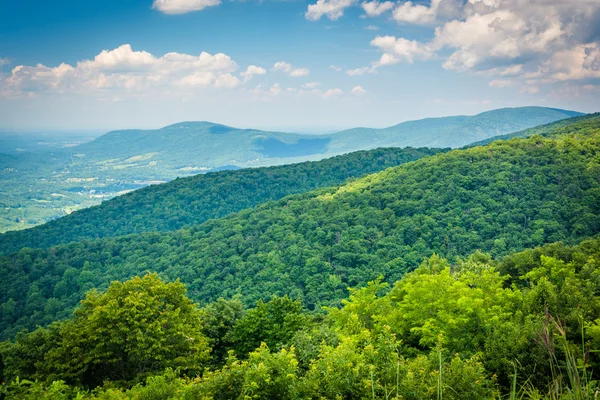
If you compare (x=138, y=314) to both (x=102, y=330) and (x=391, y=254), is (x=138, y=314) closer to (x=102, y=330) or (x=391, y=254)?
(x=102, y=330)

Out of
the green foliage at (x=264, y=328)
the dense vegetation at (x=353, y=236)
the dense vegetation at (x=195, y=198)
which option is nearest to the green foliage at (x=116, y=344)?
the green foliage at (x=264, y=328)

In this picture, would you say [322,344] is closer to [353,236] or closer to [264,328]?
[264,328]

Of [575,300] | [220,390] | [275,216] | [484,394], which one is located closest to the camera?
[484,394]

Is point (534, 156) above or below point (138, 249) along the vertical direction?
above

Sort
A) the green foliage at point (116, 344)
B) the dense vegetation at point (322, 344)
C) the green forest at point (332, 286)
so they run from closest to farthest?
the dense vegetation at point (322, 344), the green forest at point (332, 286), the green foliage at point (116, 344)

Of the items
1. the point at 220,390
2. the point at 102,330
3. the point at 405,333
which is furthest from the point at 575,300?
the point at 102,330

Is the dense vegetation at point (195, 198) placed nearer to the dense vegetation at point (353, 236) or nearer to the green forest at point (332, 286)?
the green forest at point (332, 286)

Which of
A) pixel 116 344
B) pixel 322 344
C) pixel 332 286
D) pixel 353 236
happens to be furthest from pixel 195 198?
pixel 322 344
